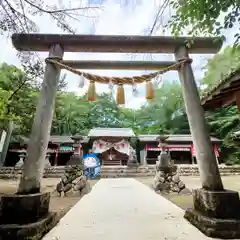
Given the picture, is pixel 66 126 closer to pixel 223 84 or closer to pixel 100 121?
pixel 100 121

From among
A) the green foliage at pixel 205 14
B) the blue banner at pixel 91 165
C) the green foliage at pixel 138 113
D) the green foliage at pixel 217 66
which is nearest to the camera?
the green foliage at pixel 205 14

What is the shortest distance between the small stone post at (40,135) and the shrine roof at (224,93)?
9.62 feet

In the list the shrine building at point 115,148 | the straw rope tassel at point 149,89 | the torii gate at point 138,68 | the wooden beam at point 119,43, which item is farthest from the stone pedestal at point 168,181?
the shrine building at point 115,148

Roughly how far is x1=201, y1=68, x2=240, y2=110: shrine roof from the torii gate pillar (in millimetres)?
606

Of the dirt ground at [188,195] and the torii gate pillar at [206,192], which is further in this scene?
the dirt ground at [188,195]

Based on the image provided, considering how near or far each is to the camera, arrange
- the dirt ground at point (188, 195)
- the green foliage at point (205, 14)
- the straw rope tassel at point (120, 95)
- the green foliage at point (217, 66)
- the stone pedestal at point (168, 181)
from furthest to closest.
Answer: the green foliage at point (217, 66)
the stone pedestal at point (168, 181)
the dirt ground at point (188, 195)
the straw rope tassel at point (120, 95)
the green foliage at point (205, 14)

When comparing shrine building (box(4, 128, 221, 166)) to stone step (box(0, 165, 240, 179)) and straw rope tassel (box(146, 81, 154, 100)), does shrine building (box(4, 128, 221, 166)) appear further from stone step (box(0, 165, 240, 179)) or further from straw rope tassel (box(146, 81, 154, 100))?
straw rope tassel (box(146, 81, 154, 100))

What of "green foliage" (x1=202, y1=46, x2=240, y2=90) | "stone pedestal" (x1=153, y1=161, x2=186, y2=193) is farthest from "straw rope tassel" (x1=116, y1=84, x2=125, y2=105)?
"green foliage" (x1=202, y1=46, x2=240, y2=90)

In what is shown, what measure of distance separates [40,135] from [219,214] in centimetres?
274

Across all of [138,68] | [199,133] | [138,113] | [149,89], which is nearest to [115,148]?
[138,113]

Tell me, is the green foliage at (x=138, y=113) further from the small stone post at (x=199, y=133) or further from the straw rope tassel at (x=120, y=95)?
the small stone post at (x=199, y=133)

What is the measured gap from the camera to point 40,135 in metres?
3.16

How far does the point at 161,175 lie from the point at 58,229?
5244mm

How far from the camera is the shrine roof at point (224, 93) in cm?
338
